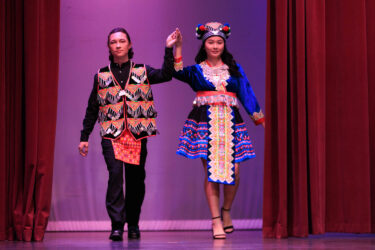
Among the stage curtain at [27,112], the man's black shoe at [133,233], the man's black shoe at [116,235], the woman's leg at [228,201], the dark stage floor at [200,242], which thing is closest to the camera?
the dark stage floor at [200,242]

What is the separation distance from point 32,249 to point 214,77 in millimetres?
1608

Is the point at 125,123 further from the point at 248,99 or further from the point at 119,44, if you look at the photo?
the point at 248,99

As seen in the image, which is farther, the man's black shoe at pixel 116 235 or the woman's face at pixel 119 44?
the woman's face at pixel 119 44

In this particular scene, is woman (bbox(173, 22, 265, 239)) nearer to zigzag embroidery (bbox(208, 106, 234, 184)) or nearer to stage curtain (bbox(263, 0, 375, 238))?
zigzag embroidery (bbox(208, 106, 234, 184))

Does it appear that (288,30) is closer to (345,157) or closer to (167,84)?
(345,157)

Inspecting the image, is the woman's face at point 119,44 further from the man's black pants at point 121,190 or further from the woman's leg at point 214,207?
the woman's leg at point 214,207

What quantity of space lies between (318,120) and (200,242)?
3.66 feet

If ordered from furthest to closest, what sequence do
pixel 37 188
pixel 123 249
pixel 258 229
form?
1. pixel 258 229
2. pixel 37 188
3. pixel 123 249

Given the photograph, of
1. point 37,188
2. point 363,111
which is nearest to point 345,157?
point 363,111

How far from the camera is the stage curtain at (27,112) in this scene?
434 centimetres

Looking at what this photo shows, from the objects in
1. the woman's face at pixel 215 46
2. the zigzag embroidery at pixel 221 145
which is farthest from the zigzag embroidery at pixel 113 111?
the woman's face at pixel 215 46

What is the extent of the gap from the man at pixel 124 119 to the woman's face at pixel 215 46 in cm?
28

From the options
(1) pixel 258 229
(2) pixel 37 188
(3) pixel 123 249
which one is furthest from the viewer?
(1) pixel 258 229

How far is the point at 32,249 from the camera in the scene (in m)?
3.75
